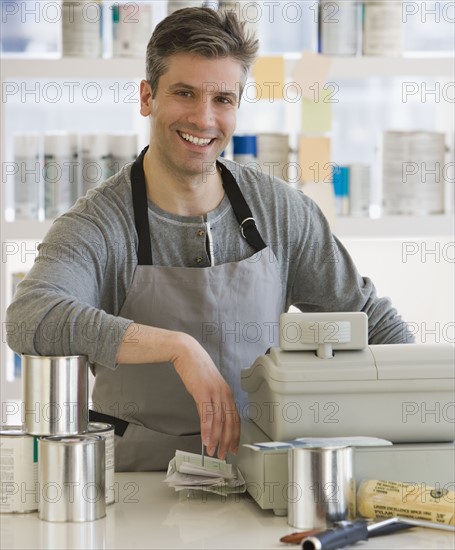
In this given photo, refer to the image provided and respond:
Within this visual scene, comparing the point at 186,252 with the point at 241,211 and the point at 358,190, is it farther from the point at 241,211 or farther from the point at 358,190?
the point at 358,190

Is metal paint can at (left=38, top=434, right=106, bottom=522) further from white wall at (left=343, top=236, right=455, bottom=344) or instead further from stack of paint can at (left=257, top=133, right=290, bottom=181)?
white wall at (left=343, top=236, right=455, bottom=344)

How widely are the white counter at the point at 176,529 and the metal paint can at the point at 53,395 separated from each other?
14 centimetres

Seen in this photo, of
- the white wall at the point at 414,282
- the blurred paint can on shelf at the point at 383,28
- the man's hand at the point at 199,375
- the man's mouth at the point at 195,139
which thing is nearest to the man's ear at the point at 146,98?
the man's mouth at the point at 195,139

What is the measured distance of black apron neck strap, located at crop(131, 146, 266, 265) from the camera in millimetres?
1916

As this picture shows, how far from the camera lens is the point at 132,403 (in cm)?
190

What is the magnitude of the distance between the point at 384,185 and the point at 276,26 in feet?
1.83

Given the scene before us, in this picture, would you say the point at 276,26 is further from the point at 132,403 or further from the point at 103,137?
the point at 132,403

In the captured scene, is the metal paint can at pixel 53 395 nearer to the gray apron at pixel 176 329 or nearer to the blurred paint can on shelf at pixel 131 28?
the gray apron at pixel 176 329

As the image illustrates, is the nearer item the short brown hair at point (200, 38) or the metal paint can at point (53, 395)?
the metal paint can at point (53, 395)

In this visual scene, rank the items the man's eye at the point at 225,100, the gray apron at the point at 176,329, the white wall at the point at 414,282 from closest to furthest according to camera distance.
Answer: the gray apron at the point at 176,329, the man's eye at the point at 225,100, the white wall at the point at 414,282

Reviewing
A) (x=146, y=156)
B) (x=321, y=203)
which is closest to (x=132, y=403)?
(x=146, y=156)

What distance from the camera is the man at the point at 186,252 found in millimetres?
1870

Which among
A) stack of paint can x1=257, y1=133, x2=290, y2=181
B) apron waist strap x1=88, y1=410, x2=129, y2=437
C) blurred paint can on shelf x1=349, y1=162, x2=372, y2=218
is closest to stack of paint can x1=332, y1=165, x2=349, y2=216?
blurred paint can on shelf x1=349, y1=162, x2=372, y2=218

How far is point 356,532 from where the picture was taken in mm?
1287
